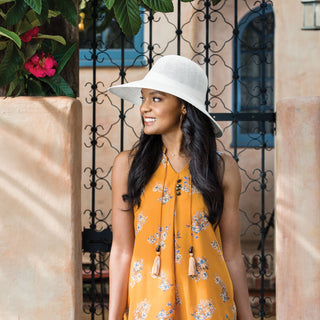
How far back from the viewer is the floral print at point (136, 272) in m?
2.22

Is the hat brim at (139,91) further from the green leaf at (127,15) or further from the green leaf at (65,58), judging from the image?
the green leaf at (65,58)

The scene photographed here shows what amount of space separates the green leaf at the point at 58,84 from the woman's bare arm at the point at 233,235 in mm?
901

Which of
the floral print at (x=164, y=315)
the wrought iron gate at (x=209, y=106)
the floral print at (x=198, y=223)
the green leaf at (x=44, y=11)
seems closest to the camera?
the floral print at (x=164, y=315)

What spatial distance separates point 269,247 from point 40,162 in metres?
4.14

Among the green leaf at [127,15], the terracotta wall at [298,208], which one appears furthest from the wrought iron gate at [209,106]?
the green leaf at [127,15]

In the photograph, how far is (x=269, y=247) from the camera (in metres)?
6.33

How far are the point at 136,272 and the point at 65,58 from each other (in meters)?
1.14

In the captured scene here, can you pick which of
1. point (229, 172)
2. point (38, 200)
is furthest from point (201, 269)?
point (38, 200)

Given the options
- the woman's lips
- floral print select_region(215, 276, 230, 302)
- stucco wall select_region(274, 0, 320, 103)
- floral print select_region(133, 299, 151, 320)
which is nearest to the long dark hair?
the woman's lips

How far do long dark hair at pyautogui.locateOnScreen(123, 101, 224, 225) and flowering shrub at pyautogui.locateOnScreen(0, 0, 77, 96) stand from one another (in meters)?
0.70

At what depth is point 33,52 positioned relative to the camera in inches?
107

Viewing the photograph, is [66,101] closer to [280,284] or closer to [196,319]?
[196,319]

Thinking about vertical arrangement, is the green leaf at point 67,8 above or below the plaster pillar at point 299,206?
above

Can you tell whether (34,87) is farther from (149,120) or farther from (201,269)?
(201,269)
